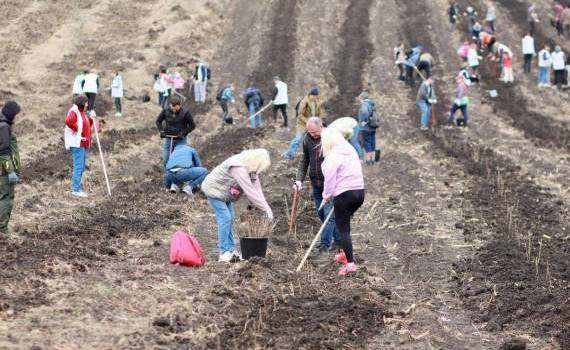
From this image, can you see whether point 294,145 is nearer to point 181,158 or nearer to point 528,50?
point 181,158

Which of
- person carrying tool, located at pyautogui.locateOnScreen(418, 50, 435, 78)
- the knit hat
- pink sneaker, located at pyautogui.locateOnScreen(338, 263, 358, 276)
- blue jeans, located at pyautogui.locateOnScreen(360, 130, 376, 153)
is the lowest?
pink sneaker, located at pyautogui.locateOnScreen(338, 263, 358, 276)

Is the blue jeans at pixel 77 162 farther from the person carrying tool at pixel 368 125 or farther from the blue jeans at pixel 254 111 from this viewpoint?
the blue jeans at pixel 254 111

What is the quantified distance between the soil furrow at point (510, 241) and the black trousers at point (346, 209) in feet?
4.89

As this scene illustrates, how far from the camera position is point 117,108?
28250 millimetres

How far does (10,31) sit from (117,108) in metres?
11.2

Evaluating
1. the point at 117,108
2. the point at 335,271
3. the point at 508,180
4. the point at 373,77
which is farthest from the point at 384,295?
the point at 373,77

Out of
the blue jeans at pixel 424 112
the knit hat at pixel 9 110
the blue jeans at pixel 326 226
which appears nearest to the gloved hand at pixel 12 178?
the knit hat at pixel 9 110

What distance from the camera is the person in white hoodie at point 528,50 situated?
35969 mm

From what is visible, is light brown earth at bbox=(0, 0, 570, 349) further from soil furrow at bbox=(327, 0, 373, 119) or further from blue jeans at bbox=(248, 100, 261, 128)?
blue jeans at bbox=(248, 100, 261, 128)

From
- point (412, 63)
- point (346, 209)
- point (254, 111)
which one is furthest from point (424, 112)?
point (346, 209)

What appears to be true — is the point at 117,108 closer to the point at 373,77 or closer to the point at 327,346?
the point at 373,77

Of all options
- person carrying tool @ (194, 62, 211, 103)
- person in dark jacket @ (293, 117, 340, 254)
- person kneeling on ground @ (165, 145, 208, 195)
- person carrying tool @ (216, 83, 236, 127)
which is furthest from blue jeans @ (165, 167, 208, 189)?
person carrying tool @ (194, 62, 211, 103)

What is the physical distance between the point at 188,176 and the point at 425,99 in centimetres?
1150

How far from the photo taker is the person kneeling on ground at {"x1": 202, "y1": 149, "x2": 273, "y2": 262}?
1109 cm
